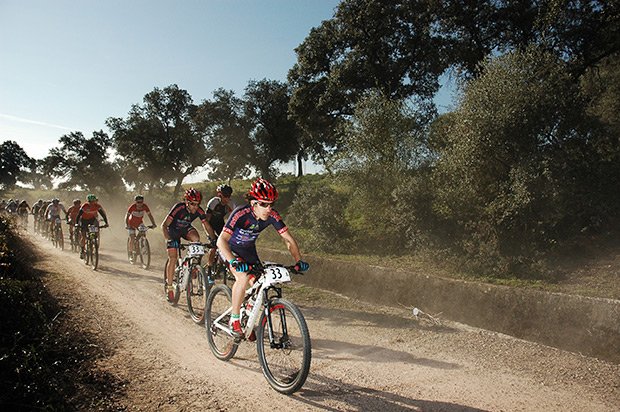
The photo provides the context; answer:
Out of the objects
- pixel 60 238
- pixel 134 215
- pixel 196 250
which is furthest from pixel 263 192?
pixel 60 238

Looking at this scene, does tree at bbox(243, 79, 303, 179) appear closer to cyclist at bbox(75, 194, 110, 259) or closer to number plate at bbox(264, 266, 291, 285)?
cyclist at bbox(75, 194, 110, 259)

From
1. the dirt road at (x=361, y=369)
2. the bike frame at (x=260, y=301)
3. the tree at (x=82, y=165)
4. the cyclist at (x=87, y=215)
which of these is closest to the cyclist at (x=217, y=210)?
the dirt road at (x=361, y=369)

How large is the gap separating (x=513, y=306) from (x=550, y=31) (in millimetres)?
14078

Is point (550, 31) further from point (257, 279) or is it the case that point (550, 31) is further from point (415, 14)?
point (257, 279)

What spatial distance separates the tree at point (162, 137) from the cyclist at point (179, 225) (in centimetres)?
3271

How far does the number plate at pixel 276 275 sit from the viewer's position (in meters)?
4.38

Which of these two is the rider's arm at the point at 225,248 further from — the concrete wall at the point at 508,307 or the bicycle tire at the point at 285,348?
the concrete wall at the point at 508,307

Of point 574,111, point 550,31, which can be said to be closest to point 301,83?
point 550,31

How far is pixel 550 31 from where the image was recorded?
1494 cm

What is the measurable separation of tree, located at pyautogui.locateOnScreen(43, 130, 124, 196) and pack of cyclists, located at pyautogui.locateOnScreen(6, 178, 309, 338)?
33.4 metres

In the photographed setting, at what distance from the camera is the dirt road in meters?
3.93

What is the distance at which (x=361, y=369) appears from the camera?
4.80m

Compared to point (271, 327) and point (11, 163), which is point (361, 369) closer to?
point (271, 327)

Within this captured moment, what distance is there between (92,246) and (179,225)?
599cm
